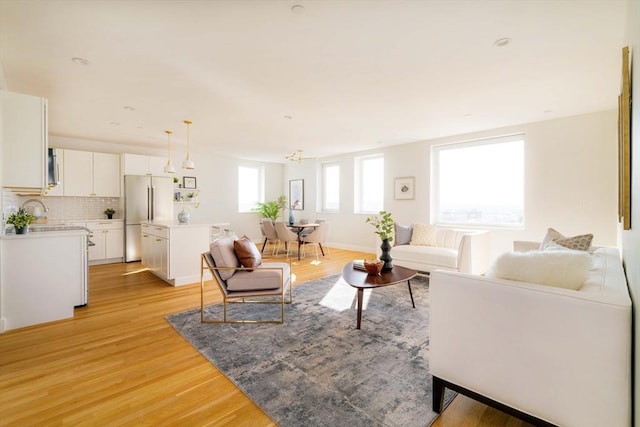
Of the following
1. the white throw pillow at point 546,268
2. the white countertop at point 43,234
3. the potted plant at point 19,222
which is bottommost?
the white throw pillow at point 546,268

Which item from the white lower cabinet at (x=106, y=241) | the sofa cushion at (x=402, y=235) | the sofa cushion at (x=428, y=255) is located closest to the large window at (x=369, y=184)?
the sofa cushion at (x=402, y=235)

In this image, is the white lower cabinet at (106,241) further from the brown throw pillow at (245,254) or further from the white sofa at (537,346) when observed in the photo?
the white sofa at (537,346)

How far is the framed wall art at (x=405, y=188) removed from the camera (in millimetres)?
6270

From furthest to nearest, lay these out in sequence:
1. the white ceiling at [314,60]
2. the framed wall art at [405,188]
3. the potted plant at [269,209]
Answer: the potted plant at [269,209]
the framed wall art at [405,188]
the white ceiling at [314,60]

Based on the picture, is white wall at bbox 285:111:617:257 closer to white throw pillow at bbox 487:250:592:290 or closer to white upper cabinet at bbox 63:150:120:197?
white throw pillow at bbox 487:250:592:290

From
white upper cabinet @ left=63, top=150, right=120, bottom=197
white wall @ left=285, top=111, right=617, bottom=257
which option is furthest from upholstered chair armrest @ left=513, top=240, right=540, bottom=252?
white upper cabinet @ left=63, top=150, right=120, bottom=197

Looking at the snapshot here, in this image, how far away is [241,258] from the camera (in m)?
3.05

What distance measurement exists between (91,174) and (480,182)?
7682mm

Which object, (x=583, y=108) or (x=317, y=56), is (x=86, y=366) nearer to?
A: (x=317, y=56)

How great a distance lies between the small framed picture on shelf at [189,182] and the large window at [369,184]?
421 centimetres

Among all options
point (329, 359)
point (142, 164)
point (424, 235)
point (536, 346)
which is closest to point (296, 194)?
point (142, 164)

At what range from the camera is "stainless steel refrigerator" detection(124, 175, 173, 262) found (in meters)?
5.90

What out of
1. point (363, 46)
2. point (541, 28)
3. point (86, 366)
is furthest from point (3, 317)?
point (541, 28)

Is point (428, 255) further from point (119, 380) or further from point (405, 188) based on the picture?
point (119, 380)
